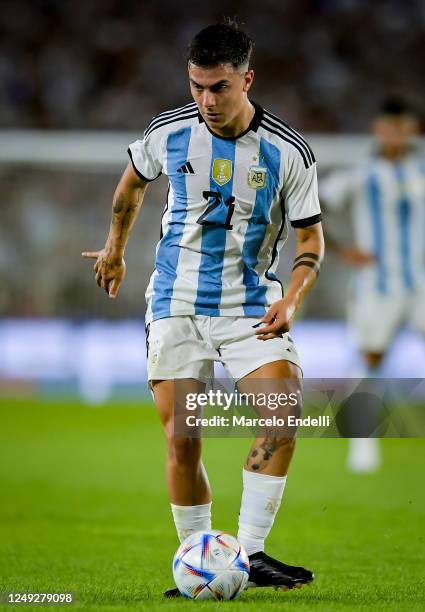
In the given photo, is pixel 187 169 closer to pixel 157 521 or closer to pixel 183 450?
pixel 183 450

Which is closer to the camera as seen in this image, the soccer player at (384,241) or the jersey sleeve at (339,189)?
the soccer player at (384,241)

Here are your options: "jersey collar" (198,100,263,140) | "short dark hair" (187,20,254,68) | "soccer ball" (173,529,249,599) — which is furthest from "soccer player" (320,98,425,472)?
"soccer ball" (173,529,249,599)

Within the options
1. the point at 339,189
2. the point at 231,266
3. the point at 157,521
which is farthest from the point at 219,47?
the point at 339,189

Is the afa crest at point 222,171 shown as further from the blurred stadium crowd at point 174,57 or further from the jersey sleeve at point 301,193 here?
the blurred stadium crowd at point 174,57

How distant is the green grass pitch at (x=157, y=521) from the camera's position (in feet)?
14.3

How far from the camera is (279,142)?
14.6 feet

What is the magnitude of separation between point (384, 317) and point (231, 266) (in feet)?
14.4

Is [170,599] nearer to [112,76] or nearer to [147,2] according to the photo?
[112,76]

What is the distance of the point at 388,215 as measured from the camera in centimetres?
892

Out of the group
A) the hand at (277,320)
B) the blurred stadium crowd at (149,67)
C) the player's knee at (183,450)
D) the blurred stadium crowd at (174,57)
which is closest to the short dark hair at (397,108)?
the hand at (277,320)

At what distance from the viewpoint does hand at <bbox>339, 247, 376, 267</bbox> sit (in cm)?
855

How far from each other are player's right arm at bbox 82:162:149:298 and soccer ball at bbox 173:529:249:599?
116 centimetres

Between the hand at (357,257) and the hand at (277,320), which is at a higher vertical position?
the hand at (357,257)

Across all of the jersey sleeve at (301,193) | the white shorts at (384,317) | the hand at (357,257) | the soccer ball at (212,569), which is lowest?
the soccer ball at (212,569)
